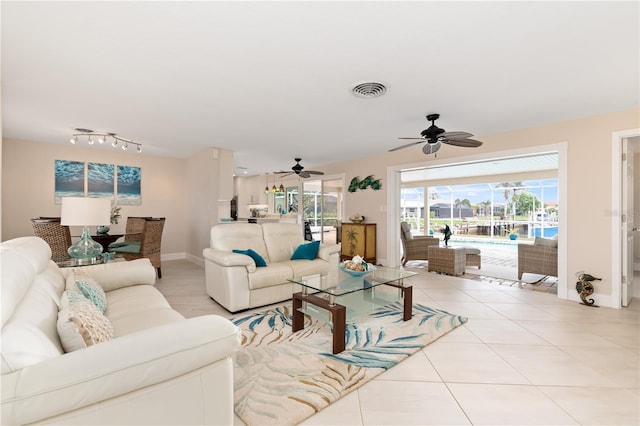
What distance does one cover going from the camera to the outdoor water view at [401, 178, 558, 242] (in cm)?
967

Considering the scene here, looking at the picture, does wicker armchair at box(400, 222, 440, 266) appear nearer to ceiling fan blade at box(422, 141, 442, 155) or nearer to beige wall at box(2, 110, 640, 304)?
beige wall at box(2, 110, 640, 304)

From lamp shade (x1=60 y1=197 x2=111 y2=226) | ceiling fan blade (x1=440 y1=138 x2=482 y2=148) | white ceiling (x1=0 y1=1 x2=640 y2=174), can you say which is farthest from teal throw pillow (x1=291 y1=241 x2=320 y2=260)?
lamp shade (x1=60 y1=197 x2=111 y2=226)

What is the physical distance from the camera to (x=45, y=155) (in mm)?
5273

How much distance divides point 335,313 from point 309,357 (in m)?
0.39

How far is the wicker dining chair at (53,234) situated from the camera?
3787 millimetres

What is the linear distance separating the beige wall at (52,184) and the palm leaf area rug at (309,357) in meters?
4.51

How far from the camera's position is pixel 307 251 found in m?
4.02

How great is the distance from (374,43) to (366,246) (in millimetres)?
4593

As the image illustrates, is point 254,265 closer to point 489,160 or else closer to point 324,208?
point 489,160

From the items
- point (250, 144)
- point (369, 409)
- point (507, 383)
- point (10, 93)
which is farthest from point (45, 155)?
point (507, 383)

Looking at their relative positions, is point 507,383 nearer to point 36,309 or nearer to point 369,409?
point 369,409

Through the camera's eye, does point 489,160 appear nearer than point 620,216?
No

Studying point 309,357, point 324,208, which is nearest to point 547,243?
point 309,357

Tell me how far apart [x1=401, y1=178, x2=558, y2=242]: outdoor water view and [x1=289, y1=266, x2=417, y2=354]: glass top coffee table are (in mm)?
8213
